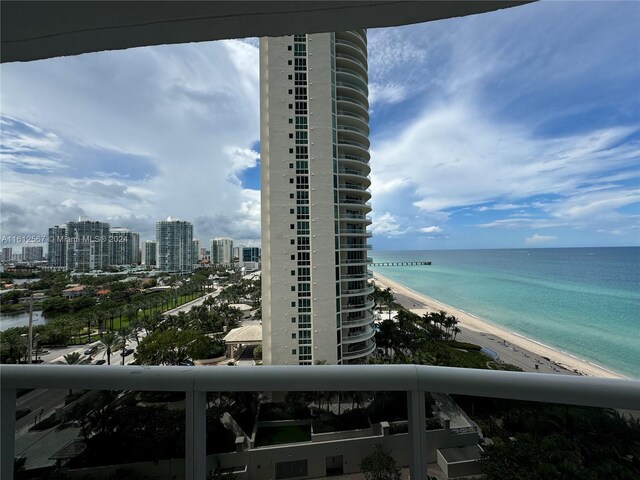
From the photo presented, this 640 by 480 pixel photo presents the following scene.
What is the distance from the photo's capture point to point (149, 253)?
37375 millimetres

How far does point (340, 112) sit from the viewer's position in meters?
15.6

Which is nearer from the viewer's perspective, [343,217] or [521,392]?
[521,392]

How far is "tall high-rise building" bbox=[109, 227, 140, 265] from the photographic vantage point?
2491 centimetres

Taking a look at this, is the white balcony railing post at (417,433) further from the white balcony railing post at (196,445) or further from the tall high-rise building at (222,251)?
the tall high-rise building at (222,251)

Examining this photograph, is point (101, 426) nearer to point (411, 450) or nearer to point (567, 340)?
point (411, 450)

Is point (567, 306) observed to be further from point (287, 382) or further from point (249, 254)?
point (249, 254)

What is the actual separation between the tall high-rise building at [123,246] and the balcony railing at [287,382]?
93.1 ft

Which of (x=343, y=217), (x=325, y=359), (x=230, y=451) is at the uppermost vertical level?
(x=343, y=217)

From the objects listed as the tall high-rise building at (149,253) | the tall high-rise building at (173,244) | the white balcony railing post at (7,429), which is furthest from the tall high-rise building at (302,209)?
the tall high-rise building at (173,244)

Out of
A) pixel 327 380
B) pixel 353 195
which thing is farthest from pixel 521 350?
pixel 327 380

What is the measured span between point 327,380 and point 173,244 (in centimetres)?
4474

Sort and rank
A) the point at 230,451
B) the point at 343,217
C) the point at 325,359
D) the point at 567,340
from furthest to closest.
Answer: the point at 567,340 → the point at 343,217 → the point at 325,359 → the point at 230,451

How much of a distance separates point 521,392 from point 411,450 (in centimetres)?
33

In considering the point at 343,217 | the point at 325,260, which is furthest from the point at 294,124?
the point at 325,260
